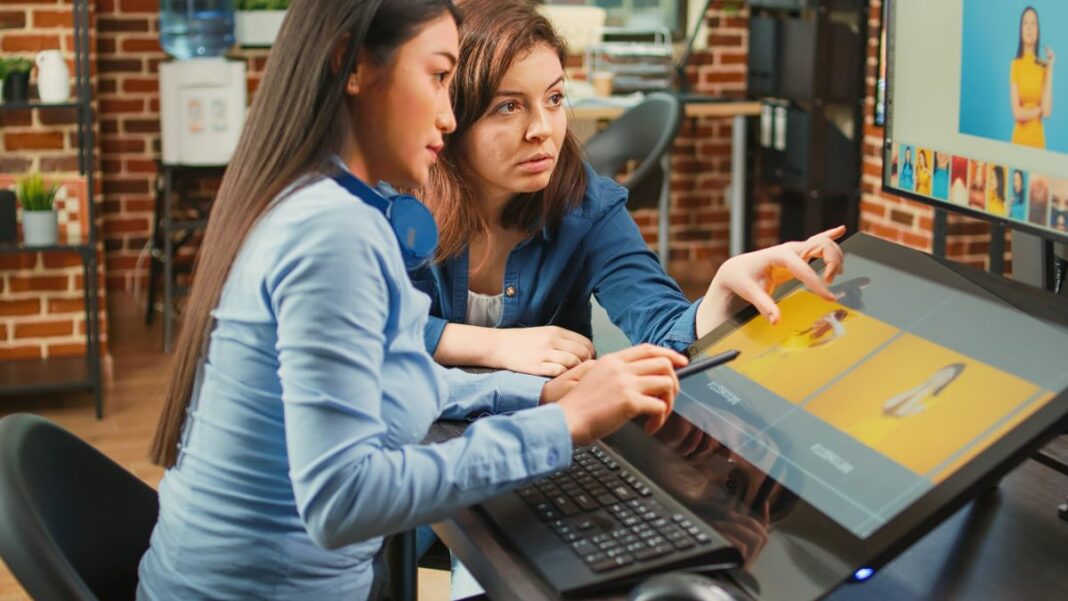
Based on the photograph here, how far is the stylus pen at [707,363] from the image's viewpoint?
1.23 m

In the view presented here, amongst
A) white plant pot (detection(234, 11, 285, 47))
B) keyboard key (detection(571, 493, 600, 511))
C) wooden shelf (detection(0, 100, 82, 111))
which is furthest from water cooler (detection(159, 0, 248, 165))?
keyboard key (detection(571, 493, 600, 511))

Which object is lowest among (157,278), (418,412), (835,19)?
(157,278)

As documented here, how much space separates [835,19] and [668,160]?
0.96m

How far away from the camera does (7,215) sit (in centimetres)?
375

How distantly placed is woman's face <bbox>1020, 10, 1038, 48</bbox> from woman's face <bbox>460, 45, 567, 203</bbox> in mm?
602

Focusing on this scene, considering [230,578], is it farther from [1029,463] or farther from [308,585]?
[1029,463]

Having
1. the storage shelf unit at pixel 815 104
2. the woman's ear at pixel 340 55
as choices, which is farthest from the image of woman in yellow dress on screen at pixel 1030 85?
the storage shelf unit at pixel 815 104

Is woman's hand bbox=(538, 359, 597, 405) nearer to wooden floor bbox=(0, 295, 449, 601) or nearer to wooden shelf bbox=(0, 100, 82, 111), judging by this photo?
wooden floor bbox=(0, 295, 449, 601)

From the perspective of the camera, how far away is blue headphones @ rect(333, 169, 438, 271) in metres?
1.11

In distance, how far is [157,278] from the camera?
200 inches

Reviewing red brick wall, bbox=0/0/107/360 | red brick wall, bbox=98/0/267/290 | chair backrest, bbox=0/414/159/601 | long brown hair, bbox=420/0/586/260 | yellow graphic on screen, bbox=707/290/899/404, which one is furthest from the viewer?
red brick wall, bbox=98/0/267/290

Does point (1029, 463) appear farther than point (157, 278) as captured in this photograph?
No

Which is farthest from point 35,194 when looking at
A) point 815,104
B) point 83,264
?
point 815,104

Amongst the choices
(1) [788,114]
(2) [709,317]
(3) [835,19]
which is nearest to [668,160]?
(1) [788,114]
